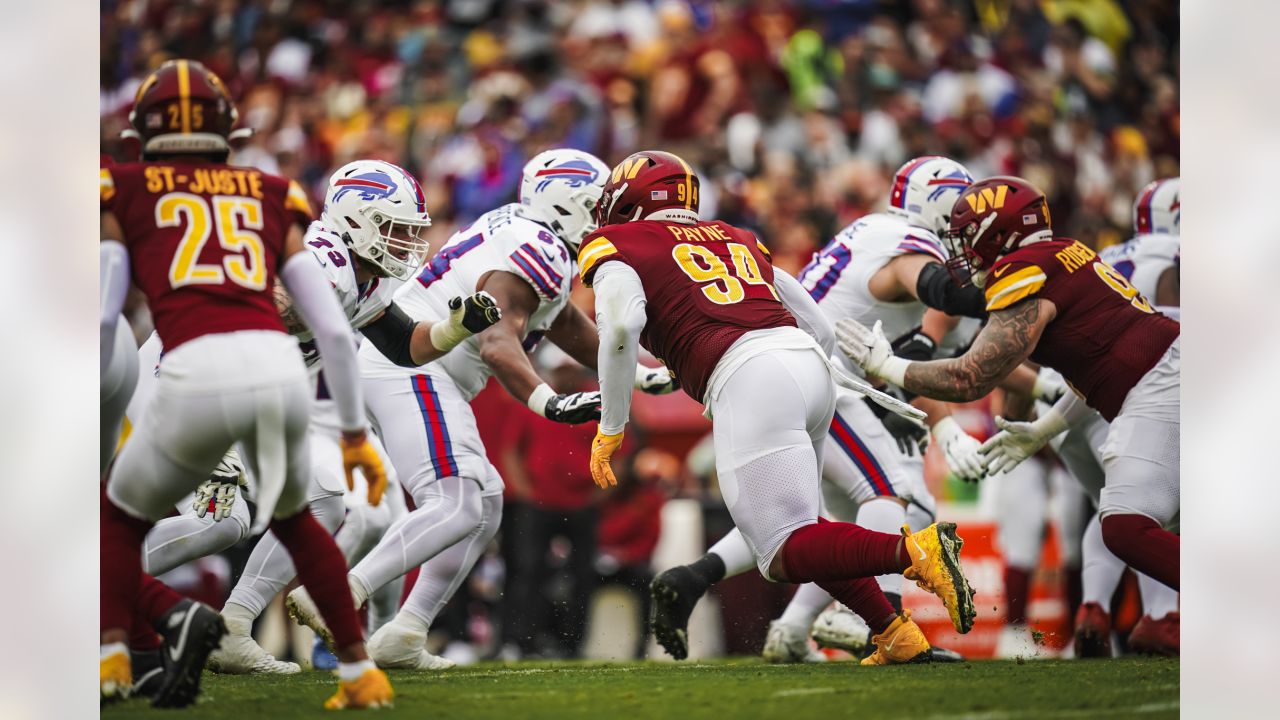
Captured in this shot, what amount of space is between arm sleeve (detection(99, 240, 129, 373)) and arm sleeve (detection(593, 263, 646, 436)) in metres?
1.28

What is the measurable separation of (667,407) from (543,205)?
2.66 m

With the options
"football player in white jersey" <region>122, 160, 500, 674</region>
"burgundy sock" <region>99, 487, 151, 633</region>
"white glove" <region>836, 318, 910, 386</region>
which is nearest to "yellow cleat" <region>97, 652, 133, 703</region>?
"burgundy sock" <region>99, 487, 151, 633</region>

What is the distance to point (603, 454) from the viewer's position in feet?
14.8

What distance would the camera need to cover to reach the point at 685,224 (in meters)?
4.57

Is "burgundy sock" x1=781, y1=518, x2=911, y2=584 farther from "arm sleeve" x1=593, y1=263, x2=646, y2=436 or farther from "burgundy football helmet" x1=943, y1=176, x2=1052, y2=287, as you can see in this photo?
"burgundy football helmet" x1=943, y1=176, x2=1052, y2=287

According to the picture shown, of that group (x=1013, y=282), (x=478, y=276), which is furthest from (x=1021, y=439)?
(x=478, y=276)

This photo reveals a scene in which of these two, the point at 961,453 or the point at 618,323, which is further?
the point at 961,453

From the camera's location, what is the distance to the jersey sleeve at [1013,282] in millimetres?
4527

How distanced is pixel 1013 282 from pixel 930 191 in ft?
4.38

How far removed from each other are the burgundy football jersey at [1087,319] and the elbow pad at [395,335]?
1.82 meters

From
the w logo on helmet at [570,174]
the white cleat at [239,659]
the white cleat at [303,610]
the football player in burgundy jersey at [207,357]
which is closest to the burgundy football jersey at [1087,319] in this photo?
the w logo on helmet at [570,174]

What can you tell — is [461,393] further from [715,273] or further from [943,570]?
[943,570]
